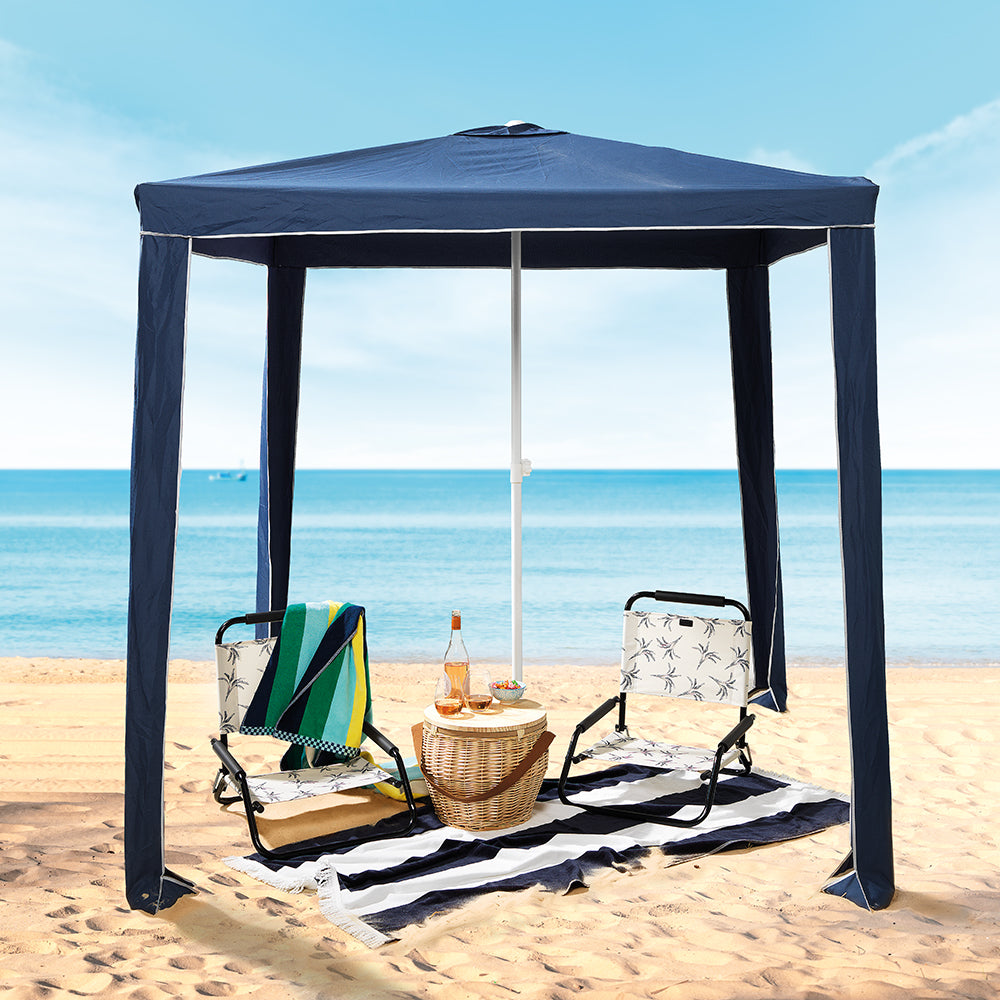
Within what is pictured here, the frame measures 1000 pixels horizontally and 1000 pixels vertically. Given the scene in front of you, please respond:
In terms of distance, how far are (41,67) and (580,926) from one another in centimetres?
2676

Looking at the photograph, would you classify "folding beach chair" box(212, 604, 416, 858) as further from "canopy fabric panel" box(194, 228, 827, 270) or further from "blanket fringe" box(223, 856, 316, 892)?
"canopy fabric panel" box(194, 228, 827, 270)

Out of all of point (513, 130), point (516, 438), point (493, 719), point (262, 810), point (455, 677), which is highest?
point (513, 130)

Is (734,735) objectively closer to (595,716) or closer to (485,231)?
(595,716)

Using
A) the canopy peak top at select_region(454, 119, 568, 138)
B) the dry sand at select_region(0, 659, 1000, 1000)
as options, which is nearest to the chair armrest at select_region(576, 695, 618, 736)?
the dry sand at select_region(0, 659, 1000, 1000)

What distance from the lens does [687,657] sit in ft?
12.4

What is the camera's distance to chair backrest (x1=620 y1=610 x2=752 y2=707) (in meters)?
3.68

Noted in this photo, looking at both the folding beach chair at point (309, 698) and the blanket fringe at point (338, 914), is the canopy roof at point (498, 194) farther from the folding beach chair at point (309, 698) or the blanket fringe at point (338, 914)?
the blanket fringe at point (338, 914)

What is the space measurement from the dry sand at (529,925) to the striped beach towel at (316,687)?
0.41m

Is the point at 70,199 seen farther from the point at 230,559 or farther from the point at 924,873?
the point at 924,873

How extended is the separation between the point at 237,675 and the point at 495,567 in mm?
17326

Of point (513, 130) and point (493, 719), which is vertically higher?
point (513, 130)

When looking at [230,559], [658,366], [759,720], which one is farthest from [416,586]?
[658,366]

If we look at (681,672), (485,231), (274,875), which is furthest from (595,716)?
(485,231)

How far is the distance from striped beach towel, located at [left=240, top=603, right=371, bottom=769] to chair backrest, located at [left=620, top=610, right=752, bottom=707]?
3.78 feet
